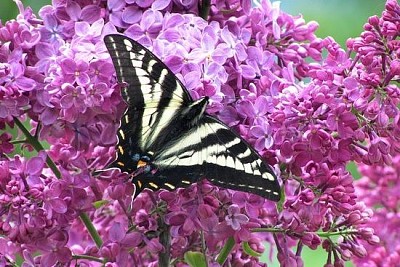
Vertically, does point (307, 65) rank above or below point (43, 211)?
above

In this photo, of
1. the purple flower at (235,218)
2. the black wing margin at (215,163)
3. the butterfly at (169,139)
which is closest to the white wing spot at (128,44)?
the butterfly at (169,139)

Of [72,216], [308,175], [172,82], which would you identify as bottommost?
[72,216]

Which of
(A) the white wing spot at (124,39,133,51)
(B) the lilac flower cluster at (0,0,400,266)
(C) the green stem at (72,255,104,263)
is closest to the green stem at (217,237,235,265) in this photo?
(B) the lilac flower cluster at (0,0,400,266)

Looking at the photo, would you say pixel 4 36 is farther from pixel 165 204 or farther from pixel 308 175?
pixel 308 175

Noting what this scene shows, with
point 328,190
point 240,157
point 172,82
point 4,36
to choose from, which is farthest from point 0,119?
point 328,190

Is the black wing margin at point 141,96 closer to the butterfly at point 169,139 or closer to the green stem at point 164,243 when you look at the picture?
the butterfly at point 169,139

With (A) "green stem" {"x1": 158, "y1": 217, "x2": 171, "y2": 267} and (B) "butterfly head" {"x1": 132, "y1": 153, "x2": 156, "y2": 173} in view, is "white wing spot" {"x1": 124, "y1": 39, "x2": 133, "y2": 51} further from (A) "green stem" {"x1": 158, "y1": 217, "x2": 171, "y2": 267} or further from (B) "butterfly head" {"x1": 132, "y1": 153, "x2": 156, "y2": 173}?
(A) "green stem" {"x1": 158, "y1": 217, "x2": 171, "y2": 267}

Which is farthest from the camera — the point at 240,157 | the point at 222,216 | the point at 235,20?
the point at 235,20
